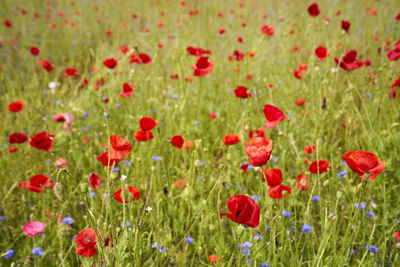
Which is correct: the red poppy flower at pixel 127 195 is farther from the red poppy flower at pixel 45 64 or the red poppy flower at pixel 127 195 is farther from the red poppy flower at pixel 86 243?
the red poppy flower at pixel 45 64

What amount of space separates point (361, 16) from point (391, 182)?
4361 mm

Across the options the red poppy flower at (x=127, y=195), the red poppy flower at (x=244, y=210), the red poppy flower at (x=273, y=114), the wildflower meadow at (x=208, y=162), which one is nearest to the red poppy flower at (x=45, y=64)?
the wildflower meadow at (x=208, y=162)

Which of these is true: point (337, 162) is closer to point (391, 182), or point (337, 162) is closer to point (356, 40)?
point (391, 182)

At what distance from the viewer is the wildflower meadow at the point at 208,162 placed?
1.15m

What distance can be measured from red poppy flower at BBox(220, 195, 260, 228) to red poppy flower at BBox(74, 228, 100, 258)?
525 mm

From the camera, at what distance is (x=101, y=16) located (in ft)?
19.6

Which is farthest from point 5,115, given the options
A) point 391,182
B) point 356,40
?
point 356,40

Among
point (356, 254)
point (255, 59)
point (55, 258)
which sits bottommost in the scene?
point (55, 258)

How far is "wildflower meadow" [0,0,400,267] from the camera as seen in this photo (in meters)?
1.15

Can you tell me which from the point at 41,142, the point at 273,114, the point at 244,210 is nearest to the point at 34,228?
the point at 41,142

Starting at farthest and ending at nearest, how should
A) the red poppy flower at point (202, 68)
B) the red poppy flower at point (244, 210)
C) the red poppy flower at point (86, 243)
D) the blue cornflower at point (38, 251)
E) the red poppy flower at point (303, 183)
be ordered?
the red poppy flower at point (202, 68)
the red poppy flower at point (303, 183)
the blue cornflower at point (38, 251)
the red poppy flower at point (86, 243)
the red poppy flower at point (244, 210)

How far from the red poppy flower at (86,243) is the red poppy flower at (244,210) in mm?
525

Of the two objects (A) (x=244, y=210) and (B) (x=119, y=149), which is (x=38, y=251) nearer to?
(B) (x=119, y=149)

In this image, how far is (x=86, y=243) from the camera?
44.1 inches
